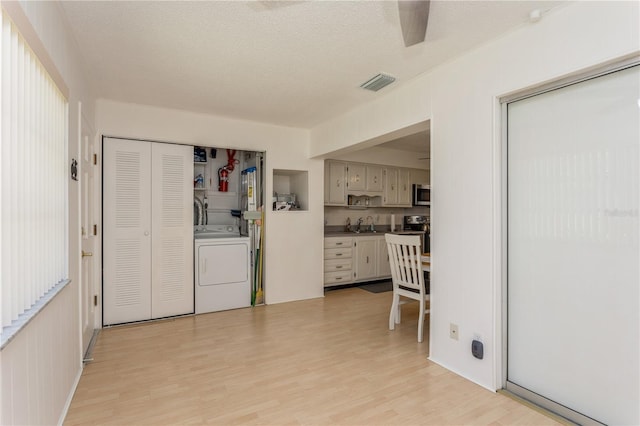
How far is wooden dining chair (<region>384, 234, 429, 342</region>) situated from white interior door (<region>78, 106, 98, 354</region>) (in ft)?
9.15

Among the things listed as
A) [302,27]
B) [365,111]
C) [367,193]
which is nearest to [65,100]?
[302,27]

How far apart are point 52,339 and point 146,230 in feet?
7.04

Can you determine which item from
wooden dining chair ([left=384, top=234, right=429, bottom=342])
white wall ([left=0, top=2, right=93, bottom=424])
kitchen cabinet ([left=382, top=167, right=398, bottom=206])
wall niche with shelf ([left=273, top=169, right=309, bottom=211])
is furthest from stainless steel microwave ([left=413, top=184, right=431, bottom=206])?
white wall ([left=0, top=2, right=93, bottom=424])

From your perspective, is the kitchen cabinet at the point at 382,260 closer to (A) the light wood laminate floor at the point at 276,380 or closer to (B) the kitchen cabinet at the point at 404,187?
(B) the kitchen cabinet at the point at 404,187

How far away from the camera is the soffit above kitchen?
1908mm

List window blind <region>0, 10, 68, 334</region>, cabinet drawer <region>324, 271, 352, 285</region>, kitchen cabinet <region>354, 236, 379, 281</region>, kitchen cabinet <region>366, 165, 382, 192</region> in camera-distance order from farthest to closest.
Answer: kitchen cabinet <region>366, 165, 382, 192</region> → kitchen cabinet <region>354, 236, 379, 281</region> → cabinet drawer <region>324, 271, 352, 285</region> → window blind <region>0, 10, 68, 334</region>

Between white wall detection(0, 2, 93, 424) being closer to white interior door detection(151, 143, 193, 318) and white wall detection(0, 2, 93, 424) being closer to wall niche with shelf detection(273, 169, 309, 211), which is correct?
white interior door detection(151, 143, 193, 318)

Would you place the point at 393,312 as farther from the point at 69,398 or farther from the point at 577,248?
the point at 69,398

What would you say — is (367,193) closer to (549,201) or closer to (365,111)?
(365,111)

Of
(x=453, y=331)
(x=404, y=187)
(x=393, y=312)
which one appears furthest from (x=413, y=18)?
(x=404, y=187)

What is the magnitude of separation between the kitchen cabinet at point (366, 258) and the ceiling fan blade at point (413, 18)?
4.06m

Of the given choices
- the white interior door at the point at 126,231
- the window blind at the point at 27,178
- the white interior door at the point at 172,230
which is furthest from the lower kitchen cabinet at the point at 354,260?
the window blind at the point at 27,178

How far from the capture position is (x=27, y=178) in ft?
4.72

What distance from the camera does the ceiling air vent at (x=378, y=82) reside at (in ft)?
9.34
